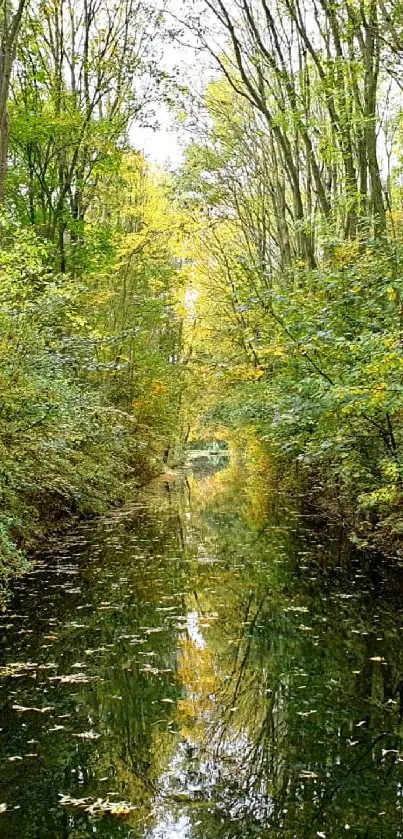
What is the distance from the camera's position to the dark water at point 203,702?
389 centimetres

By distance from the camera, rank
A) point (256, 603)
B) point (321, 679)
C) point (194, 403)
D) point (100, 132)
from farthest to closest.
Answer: point (194, 403)
point (100, 132)
point (256, 603)
point (321, 679)

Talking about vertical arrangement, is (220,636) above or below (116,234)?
below

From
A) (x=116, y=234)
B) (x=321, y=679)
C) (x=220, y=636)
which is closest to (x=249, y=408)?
(x=116, y=234)

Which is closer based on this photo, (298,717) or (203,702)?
(298,717)

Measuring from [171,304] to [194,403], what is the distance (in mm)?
6853

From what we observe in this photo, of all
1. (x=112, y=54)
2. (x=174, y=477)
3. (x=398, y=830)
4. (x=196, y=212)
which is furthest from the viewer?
(x=174, y=477)

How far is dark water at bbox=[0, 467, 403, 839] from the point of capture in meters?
3.89

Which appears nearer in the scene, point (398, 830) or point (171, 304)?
point (398, 830)

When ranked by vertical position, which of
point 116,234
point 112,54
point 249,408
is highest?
point 112,54

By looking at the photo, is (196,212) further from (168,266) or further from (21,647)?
(21,647)

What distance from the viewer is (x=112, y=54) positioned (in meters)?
16.2

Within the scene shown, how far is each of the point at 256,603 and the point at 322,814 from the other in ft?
14.8

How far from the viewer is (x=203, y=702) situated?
542 centimetres

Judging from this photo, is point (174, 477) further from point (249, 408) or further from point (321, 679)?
point (321, 679)
